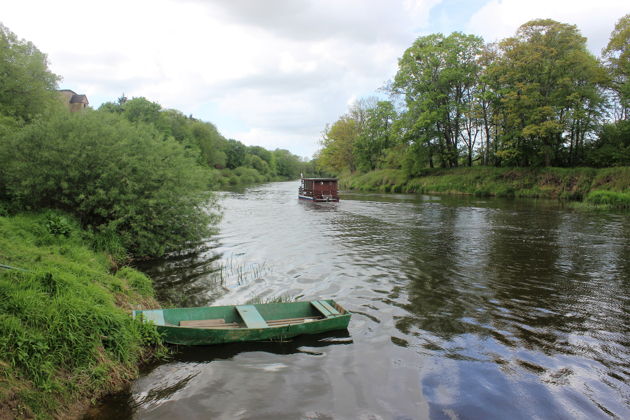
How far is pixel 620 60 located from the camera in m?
29.9

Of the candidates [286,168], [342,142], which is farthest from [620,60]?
[286,168]

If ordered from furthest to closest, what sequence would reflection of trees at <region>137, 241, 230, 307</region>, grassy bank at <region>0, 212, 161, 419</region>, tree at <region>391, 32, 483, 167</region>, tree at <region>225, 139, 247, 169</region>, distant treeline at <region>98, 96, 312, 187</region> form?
tree at <region>225, 139, 247, 169</region> < distant treeline at <region>98, 96, 312, 187</region> < tree at <region>391, 32, 483, 167</region> < reflection of trees at <region>137, 241, 230, 307</region> < grassy bank at <region>0, 212, 161, 419</region>

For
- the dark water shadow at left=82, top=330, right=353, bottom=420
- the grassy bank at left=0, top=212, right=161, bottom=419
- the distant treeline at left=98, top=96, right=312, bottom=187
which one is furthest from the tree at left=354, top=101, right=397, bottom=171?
the grassy bank at left=0, top=212, right=161, bottom=419

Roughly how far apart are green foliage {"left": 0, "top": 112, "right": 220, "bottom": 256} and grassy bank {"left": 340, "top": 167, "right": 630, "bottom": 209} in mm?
25998

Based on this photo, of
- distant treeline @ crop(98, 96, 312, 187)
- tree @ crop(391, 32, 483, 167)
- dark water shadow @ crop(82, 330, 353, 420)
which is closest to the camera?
dark water shadow @ crop(82, 330, 353, 420)

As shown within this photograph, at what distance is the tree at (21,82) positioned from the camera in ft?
58.5

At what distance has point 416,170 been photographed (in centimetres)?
4641

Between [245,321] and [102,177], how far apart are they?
6.81 m

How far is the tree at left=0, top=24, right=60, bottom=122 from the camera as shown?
17844 mm

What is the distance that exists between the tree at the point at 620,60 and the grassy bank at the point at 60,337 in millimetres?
35801

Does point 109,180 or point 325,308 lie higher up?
point 109,180

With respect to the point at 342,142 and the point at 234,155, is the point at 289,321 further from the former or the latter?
the point at 234,155

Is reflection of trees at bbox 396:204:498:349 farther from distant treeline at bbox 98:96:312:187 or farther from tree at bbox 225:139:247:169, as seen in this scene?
tree at bbox 225:139:247:169

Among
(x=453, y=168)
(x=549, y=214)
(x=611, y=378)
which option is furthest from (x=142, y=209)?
(x=453, y=168)
